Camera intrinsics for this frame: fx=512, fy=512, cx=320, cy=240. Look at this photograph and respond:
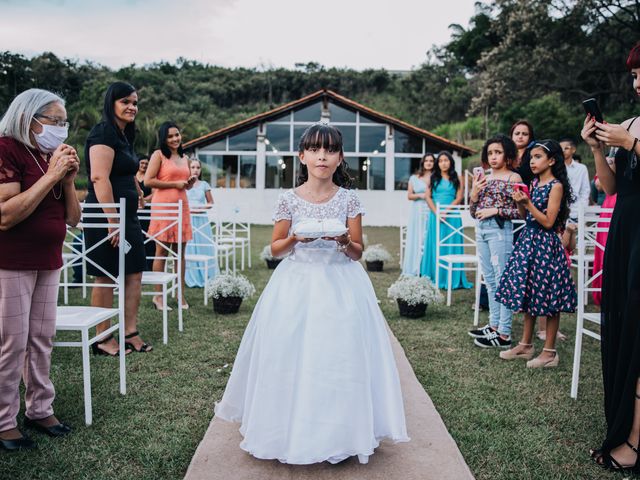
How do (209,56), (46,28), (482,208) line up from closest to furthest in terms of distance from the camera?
(482,208) < (46,28) < (209,56)

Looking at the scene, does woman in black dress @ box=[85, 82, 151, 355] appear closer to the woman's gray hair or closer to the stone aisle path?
the woman's gray hair

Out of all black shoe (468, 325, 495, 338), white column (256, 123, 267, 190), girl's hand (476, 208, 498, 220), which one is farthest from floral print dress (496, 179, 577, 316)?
white column (256, 123, 267, 190)

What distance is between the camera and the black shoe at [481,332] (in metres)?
5.13

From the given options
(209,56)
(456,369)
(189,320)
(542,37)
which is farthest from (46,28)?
(209,56)

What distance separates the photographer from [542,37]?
19547 mm

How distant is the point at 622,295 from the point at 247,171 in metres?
21.6

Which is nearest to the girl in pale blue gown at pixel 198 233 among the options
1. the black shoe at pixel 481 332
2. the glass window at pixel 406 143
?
the black shoe at pixel 481 332

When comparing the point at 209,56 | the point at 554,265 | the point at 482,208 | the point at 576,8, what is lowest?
the point at 554,265

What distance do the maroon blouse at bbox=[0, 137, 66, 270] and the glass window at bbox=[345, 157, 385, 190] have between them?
20379mm

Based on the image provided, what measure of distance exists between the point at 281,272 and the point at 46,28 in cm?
1993

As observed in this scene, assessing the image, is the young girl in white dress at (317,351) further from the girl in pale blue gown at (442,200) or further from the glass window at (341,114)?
the glass window at (341,114)

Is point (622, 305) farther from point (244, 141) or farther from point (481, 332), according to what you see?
point (244, 141)

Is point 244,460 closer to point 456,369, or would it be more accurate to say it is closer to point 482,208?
point 456,369

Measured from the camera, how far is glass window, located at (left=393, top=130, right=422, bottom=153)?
22688 millimetres
